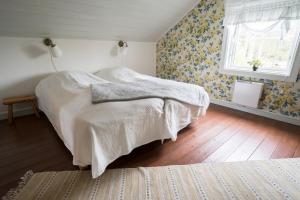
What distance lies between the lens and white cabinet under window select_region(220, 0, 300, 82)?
2.32m

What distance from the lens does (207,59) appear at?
3.29m

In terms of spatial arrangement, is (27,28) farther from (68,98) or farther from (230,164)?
(230,164)

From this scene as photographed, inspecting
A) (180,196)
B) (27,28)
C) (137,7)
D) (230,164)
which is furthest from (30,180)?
(137,7)

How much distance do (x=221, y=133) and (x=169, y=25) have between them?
268cm

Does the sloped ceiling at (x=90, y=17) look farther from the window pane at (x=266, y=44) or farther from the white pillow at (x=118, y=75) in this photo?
the window pane at (x=266, y=44)

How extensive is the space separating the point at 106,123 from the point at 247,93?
2520 millimetres

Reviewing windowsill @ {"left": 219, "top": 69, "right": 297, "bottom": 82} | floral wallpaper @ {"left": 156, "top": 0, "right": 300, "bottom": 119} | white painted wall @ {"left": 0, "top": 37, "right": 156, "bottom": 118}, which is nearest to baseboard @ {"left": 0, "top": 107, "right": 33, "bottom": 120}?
white painted wall @ {"left": 0, "top": 37, "right": 156, "bottom": 118}

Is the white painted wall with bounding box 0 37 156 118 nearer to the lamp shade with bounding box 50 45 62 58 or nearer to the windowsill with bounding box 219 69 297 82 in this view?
the lamp shade with bounding box 50 45 62 58

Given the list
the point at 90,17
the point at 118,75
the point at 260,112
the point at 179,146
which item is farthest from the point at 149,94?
the point at 260,112

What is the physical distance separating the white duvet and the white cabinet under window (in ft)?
5.10

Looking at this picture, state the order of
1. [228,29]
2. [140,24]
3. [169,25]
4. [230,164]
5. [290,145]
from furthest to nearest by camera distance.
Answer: [169,25] < [140,24] < [228,29] < [290,145] < [230,164]

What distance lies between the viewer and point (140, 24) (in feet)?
10.5

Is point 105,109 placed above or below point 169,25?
below

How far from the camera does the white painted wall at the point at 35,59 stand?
2.44 m
